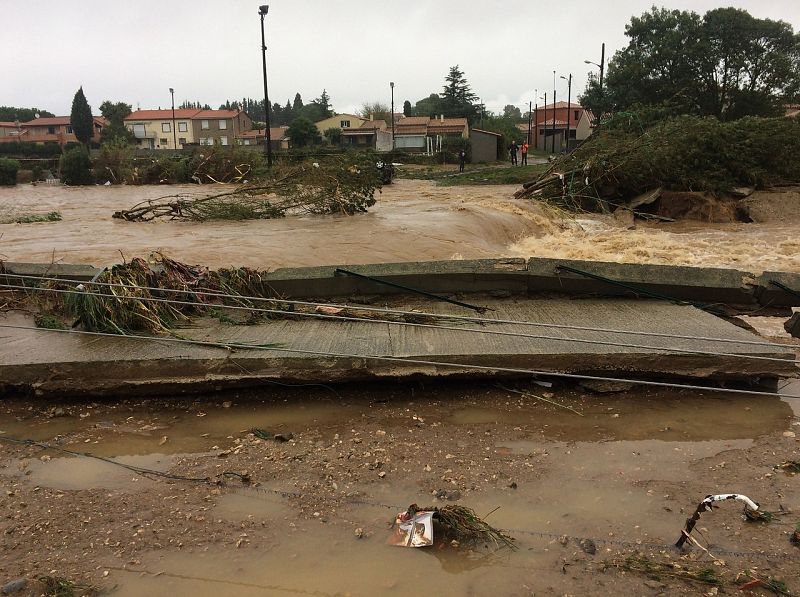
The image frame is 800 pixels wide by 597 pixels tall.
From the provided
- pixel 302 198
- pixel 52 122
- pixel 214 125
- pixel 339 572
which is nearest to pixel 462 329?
pixel 339 572

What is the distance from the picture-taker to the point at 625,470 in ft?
13.7

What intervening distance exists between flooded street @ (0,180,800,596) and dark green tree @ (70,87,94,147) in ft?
278

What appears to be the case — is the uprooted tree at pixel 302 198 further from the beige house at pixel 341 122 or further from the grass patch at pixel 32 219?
the beige house at pixel 341 122

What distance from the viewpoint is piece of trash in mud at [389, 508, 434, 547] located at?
11.2ft

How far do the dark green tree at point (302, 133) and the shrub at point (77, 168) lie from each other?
935 inches

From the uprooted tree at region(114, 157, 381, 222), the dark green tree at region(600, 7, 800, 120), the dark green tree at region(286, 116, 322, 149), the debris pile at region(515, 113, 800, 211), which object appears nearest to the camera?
the uprooted tree at region(114, 157, 381, 222)

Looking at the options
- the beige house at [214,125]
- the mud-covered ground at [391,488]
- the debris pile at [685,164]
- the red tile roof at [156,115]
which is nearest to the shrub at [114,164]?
the debris pile at [685,164]

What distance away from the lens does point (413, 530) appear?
349 cm

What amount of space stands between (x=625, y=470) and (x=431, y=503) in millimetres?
1384

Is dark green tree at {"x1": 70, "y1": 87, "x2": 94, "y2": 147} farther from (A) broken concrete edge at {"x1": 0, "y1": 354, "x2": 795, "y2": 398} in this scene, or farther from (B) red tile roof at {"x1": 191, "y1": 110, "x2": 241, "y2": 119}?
(A) broken concrete edge at {"x1": 0, "y1": 354, "x2": 795, "y2": 398}

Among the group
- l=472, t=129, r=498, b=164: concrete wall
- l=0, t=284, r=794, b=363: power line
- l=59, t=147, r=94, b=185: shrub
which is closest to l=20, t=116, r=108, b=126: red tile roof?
l=59, t=147, r=94, b=185: shrub

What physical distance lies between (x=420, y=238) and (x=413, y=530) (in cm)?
943

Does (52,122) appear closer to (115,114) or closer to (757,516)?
(115,114)

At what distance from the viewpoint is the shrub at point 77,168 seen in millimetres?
37188
